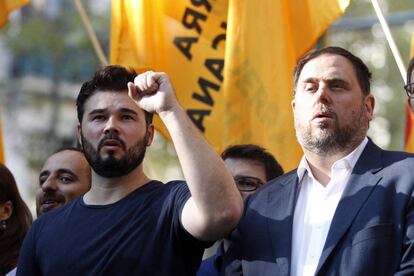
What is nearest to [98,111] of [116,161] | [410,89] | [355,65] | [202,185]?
[116,161]

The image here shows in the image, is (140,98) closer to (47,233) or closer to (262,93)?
(47,233)

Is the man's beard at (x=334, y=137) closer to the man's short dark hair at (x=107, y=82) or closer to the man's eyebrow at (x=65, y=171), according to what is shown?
the man's short dark hair at (x=107, y=82)

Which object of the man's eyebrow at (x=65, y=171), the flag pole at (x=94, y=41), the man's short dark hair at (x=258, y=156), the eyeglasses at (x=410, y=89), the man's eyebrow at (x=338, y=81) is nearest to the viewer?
the man's eyebrow at (x=338, y=81)

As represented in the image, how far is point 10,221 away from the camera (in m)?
5.45

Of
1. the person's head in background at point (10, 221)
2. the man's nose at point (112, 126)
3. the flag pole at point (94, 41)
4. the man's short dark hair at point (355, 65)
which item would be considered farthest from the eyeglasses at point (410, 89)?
the flag pole at point (94, 41)

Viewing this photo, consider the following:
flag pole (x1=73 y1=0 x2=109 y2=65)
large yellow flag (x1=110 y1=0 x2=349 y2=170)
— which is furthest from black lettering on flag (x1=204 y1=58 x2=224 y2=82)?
flag pole (x1=73 y1=0 x2=109 y2=65)

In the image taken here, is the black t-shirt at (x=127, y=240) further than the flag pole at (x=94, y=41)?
No

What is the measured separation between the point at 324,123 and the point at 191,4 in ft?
10.1

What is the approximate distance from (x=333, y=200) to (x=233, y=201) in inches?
14.7

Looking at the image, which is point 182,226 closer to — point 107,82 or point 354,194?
point 354,194

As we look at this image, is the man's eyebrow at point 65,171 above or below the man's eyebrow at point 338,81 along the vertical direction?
below

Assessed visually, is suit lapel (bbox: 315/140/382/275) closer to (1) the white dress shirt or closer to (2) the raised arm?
(1) the white dress shirt

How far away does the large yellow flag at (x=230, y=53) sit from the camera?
6496 mm

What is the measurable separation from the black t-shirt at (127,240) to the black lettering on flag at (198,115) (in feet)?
8.32
